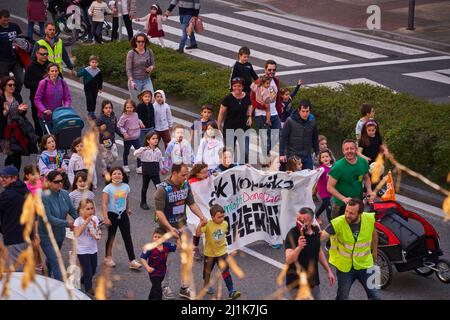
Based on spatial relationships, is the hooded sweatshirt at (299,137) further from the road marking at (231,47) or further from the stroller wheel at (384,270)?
the road marking at (231,47)

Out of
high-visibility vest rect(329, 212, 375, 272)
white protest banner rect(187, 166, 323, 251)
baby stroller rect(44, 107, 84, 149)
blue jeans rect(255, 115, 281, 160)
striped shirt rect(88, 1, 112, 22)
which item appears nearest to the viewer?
high-visibility vest rect(329, 212, 375, 272)

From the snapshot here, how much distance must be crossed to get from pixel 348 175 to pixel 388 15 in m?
16.8

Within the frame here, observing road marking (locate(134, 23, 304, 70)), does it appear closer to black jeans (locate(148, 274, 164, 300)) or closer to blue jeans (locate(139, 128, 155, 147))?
blue jeans (locate(139, 128, 155, 147))

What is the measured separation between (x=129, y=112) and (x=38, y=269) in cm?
427

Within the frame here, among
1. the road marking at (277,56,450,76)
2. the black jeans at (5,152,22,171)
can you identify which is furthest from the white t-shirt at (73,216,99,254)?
the road marking at (277,56,450,76)

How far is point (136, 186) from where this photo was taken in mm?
16422

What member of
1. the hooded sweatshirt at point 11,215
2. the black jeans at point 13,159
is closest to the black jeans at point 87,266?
the hooded sweatshirt at point 11,215

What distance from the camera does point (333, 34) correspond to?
27328mm

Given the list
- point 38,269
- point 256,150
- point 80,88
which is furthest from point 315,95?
point 38,269

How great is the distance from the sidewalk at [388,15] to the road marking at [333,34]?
64 centimetres

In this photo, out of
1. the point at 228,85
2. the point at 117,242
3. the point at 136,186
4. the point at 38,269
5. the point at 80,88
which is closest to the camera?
the point at 38,269

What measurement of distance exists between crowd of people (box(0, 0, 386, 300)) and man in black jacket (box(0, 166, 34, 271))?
0.01 meters

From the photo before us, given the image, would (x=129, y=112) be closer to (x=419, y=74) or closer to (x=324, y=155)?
(x=324, y=155)

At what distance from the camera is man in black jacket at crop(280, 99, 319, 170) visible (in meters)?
15.1
